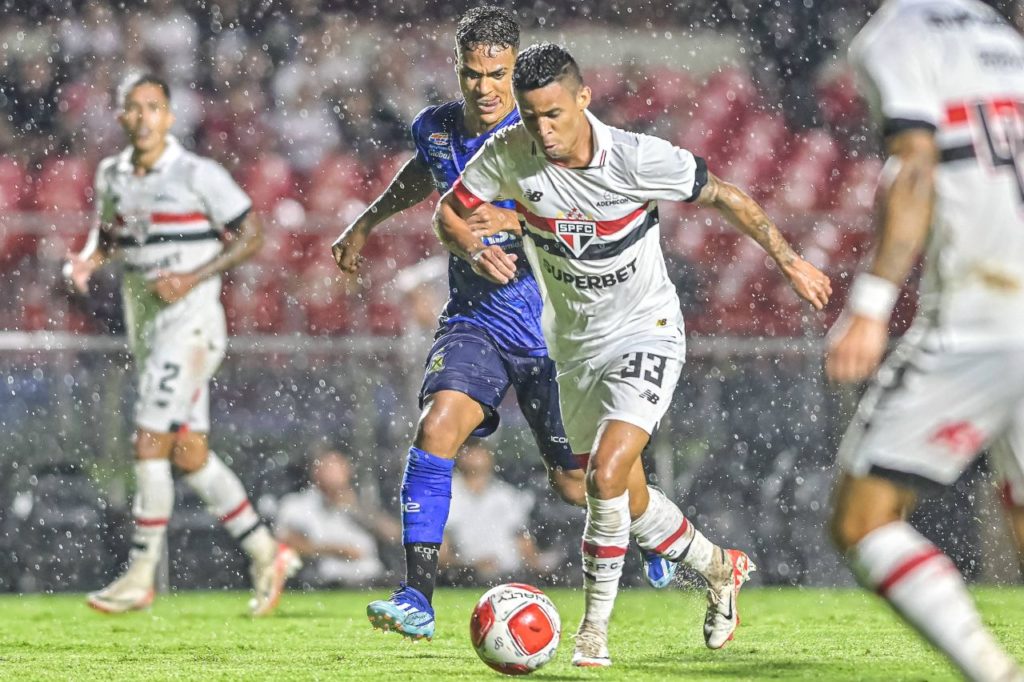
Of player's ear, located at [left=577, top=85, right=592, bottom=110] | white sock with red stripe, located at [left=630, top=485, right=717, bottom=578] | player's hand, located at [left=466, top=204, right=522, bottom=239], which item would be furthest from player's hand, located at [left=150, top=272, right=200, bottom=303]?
player's ear, located at [left=577, top=85, right=592, bottom=110]

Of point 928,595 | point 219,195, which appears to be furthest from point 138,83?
point 928,595

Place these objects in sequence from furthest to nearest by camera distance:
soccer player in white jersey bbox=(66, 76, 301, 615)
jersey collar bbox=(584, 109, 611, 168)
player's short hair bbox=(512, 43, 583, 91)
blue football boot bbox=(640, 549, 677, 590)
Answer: soccer player in white jersey bbox=(66, 76, 301, 615)
blue football boot bbox=(640, 549, 677, 590)
jersey collar bbox=(584, 109, 611, 168)
player's short hair bbox=(512, 43, 583, 91)

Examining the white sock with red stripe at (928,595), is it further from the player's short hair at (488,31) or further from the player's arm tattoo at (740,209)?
the player's short hair at (488,31)

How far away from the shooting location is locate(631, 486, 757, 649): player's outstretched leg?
19.4ft

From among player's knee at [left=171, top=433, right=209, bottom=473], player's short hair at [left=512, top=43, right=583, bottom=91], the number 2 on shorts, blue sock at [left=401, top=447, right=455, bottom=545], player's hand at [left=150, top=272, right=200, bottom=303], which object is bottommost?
player's knee at [left=171, top=433, right=209, bottom=473]

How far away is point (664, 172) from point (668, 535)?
139 centimetres

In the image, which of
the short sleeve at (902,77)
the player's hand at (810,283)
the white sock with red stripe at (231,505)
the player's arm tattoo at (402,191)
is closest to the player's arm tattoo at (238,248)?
the white sock with red stripe at (231,505)

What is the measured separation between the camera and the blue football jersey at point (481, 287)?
6.27 metres

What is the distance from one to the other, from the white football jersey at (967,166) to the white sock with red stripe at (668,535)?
2.56 m

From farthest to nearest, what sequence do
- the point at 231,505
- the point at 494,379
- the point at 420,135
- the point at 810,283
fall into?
1. the point at 231,505
2. the point at 420,135
3. the point at 494,379
4. the point at 810,283

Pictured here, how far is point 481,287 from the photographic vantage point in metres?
6.31

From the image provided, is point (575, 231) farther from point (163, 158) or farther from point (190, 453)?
point (163, 158)

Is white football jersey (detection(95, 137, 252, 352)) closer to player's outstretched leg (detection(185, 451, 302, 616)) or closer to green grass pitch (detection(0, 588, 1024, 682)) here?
player's outstretched leg (detection(185, 451, 302, 616))

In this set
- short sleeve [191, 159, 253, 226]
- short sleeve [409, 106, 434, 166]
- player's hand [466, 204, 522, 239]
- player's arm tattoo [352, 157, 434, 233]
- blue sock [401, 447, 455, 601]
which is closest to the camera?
player's hand [466, 204, 522, 239]
